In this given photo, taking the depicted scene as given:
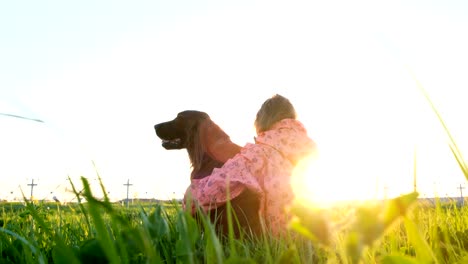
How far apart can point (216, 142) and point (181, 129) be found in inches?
34.7

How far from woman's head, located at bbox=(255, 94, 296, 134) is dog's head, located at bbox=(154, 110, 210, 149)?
1.16 meters

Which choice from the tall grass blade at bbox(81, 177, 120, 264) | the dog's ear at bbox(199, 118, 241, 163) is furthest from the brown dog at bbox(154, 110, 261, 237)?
the tall grass blade at bbox(81, 177, 120, 264)

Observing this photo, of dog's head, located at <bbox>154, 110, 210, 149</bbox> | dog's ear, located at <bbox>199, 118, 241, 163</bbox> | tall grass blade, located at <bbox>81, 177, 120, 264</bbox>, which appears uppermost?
dog's head, located at <bbox>154, 110, 210, 149</bbox>

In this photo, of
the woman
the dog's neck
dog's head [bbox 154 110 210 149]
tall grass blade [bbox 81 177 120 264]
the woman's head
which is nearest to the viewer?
tall grass blade [bbox 81 177 120 264]

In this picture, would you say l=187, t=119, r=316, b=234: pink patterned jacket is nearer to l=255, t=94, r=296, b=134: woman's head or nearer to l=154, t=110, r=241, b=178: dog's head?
l=255, t=94, r=296, b=134: woman's head

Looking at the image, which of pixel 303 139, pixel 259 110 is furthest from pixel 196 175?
pixel 303 139

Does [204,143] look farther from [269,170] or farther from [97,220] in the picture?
[97,220]

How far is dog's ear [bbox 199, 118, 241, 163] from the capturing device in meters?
5.13

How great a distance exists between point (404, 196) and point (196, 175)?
480cm

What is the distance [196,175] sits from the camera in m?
5.15

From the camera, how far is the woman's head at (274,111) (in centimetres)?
431

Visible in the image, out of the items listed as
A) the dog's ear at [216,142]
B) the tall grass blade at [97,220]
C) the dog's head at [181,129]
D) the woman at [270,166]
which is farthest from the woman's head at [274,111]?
the tall grass blade at [97,220]

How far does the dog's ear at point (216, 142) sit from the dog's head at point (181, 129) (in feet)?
0.45

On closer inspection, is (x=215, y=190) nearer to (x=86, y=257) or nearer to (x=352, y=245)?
(x=86, y=257)
